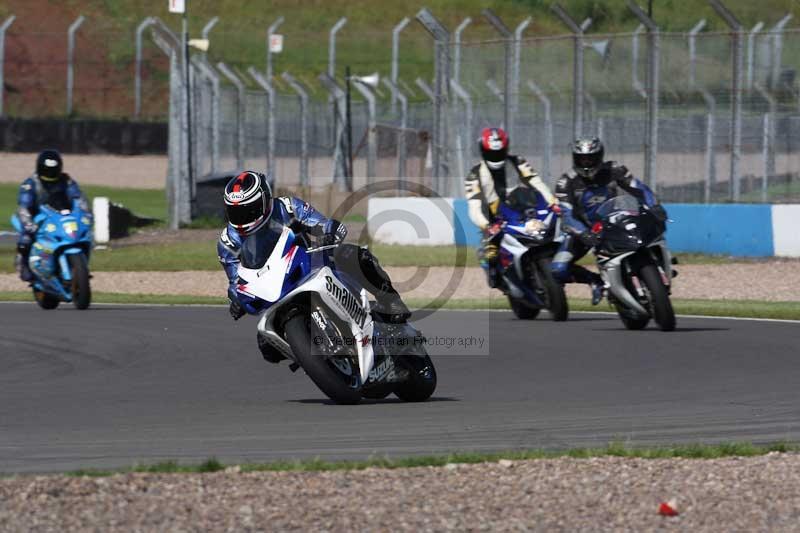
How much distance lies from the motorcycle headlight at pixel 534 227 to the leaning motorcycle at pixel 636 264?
35.8 inches

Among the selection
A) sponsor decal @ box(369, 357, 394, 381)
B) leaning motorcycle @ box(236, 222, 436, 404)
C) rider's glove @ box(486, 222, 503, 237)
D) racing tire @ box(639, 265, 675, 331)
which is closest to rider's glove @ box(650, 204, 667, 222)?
racing tire @ box(639, 265, 675, 331)

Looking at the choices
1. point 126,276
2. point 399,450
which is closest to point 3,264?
point 126,276

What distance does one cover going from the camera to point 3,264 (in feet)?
79.9

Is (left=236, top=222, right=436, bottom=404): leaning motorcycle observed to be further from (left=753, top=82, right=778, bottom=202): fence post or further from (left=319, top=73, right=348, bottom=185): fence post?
Answer: (left=319, top=73, right=348, bottom=185): fence post

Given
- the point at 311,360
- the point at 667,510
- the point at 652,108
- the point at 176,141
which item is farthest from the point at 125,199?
the point at 667,510

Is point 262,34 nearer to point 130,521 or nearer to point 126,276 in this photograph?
point 126,276

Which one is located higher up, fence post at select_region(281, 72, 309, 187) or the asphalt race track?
fence post at select_region(281, 72, 309, 187)

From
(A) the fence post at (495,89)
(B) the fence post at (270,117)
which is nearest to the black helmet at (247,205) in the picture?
(A) the fence post at (495,89)

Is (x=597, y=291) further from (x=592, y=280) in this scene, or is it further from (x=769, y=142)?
(x=769, y=142)

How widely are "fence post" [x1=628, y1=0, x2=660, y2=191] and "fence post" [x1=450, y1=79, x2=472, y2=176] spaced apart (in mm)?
3457

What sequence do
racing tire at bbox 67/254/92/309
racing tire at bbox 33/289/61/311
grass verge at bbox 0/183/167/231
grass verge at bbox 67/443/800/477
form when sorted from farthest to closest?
grass verge at bbox 0/183/167/231 < racing tire at bbox 33/289/61/311 < racing tire at bbox 67/254/92/309 < grass verge at bbox 67/443/800/477

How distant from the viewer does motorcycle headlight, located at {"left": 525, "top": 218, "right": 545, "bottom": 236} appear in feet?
50.2

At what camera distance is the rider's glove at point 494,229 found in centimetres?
1550

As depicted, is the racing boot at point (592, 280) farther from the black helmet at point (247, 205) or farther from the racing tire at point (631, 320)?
the black helmet at point (247, 205)
